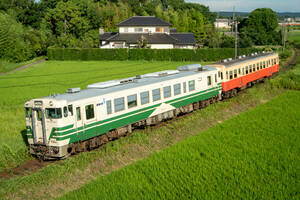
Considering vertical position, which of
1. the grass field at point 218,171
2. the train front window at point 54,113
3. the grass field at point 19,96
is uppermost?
the train front window at point 54,113

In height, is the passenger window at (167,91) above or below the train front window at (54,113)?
below

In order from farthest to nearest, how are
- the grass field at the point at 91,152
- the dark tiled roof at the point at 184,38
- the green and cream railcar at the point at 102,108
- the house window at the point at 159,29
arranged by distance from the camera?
the house window at the point at 159,29, the dark tiled roof at the point at 184,38, the green and cream railcar at the point at 102,108, the grass field at the point at 91,152

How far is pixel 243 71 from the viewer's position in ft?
103

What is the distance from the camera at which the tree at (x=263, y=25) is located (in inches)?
4370

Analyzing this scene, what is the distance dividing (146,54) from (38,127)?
176 feet

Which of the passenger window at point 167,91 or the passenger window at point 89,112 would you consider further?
the passenger window at point 167,91

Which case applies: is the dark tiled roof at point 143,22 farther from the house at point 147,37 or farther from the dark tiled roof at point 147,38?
the dark tiled roof at point 147,38

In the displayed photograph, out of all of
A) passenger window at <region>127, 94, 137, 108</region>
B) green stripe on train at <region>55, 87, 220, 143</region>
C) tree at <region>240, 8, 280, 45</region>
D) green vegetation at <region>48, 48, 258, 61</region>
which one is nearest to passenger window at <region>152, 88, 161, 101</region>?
green stripe on train at <region>55, 87, 220, 143</region>

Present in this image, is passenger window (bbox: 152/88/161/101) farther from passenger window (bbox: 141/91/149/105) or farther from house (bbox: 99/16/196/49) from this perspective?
house (bbox: 99/16/196/49)

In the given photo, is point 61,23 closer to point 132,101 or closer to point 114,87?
point 114,87

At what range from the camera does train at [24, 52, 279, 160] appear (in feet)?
50.9

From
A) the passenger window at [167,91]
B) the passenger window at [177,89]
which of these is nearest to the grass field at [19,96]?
the passenger window at [167,91]

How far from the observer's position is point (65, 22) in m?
90.0

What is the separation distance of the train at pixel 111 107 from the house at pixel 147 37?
48.1 m
